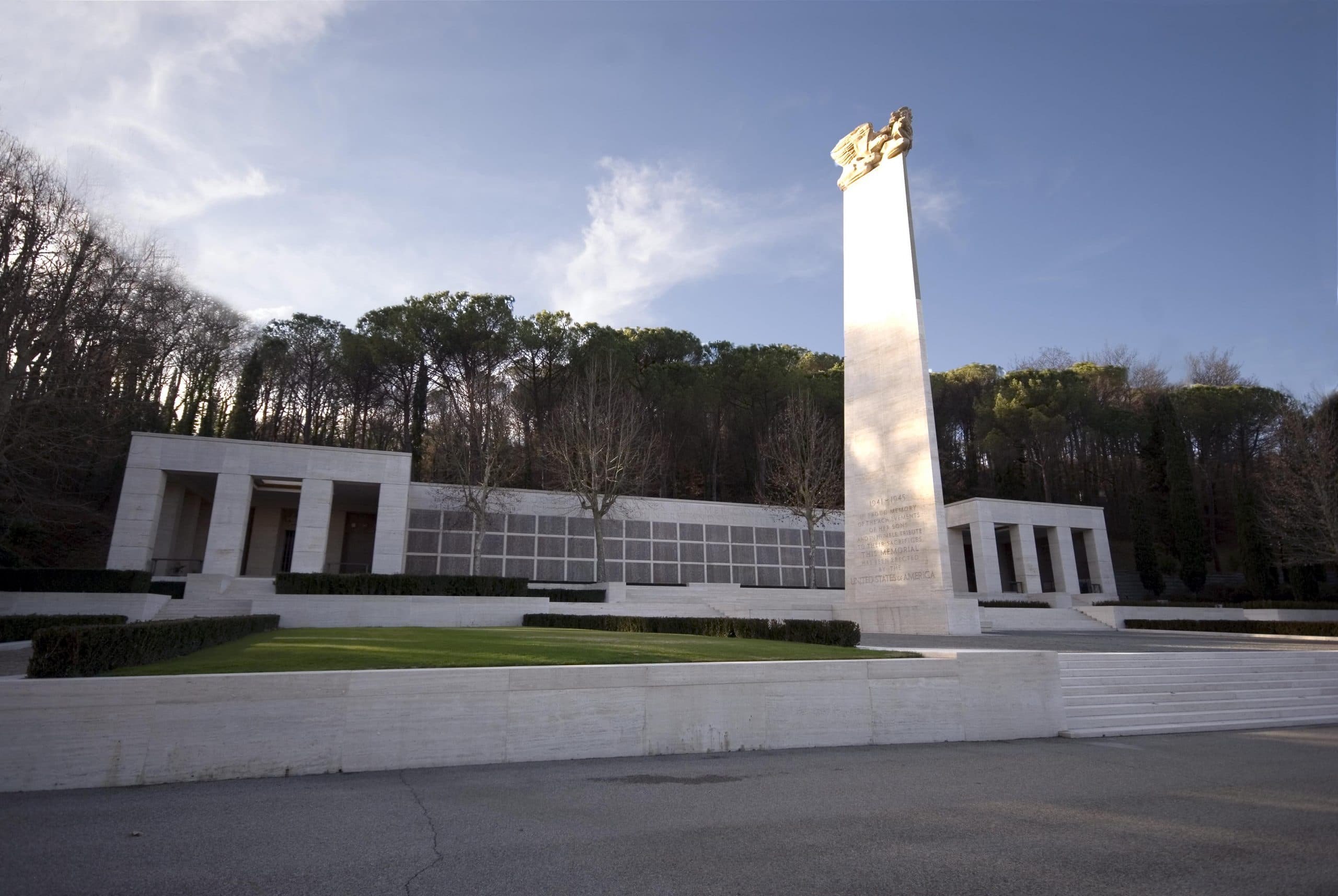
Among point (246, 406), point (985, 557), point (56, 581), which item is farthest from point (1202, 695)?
point (246, 406)

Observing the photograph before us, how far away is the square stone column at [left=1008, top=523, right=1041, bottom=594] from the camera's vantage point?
36.8 meters

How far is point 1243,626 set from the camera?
24594 millimetres

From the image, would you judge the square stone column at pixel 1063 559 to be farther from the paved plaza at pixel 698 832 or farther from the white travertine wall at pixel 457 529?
the paved plaza at pixel 698 832

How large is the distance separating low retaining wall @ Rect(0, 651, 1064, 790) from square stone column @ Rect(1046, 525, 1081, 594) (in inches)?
1268

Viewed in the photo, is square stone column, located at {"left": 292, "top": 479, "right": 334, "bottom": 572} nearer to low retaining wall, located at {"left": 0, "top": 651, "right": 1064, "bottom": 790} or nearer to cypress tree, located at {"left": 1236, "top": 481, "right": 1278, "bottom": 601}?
low retaining wall, located at {"left": 0, "top": 651, "right": 1064, "bottom": 790}

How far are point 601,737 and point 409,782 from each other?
6.81 feet

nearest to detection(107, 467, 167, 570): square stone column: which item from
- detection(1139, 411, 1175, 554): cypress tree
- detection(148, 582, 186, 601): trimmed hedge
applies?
detection(148, 582, 186, 601): trimmed hedge

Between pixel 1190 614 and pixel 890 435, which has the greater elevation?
pixel 890 435

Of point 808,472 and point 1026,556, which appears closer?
point 808,472

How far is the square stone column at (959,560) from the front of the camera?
39375 millimetres

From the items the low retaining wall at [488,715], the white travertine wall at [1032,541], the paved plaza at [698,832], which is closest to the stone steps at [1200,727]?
the low retaining wall at [488,715]

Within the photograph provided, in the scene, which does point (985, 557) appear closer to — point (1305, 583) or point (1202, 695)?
point (1305, 583)

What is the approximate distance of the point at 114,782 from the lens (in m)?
6.29

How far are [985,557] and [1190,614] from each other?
9253mm
